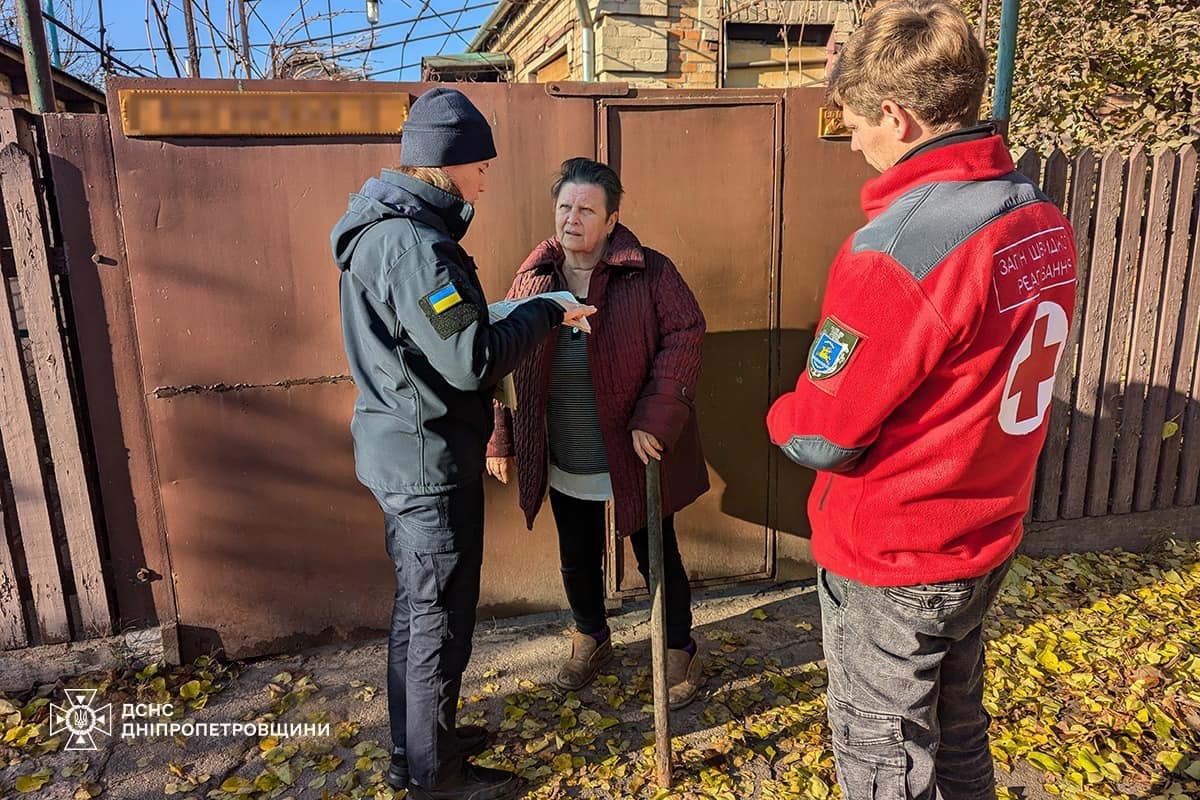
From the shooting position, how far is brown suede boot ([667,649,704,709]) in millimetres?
2803

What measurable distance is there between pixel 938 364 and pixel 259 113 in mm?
2496

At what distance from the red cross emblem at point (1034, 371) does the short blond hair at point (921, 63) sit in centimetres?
40

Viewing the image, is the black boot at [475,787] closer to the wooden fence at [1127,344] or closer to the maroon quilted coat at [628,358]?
the maroon quilted coat at [628,358]

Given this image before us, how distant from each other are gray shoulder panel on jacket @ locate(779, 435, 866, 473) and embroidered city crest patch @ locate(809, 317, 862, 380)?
13 centimetres

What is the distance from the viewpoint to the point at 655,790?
7.97ft

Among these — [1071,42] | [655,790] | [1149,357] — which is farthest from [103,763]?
[1071,42]

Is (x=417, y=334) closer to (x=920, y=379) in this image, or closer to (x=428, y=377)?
(x=428, y=377)

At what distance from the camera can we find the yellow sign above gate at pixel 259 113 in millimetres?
2637

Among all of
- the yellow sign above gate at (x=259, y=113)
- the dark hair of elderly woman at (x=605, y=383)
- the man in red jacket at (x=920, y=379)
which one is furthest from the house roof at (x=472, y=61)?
the man in red jacket at (x=920, y=379)

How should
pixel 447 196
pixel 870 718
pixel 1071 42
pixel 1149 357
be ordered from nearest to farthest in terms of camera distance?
pixel 870 718 → pixel 447 196 → pixel 1149 357 → pixel 1071 42

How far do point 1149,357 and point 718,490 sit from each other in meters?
2.25

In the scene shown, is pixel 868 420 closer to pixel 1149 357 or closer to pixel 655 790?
pixel 655 790

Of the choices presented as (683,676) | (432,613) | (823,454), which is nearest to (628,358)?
(432,613)

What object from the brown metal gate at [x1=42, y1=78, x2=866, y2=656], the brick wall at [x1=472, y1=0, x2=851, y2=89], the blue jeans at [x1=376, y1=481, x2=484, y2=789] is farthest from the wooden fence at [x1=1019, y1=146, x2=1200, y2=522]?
the brick wall at [x1=472, y1=0, x2=851, y2=89]
